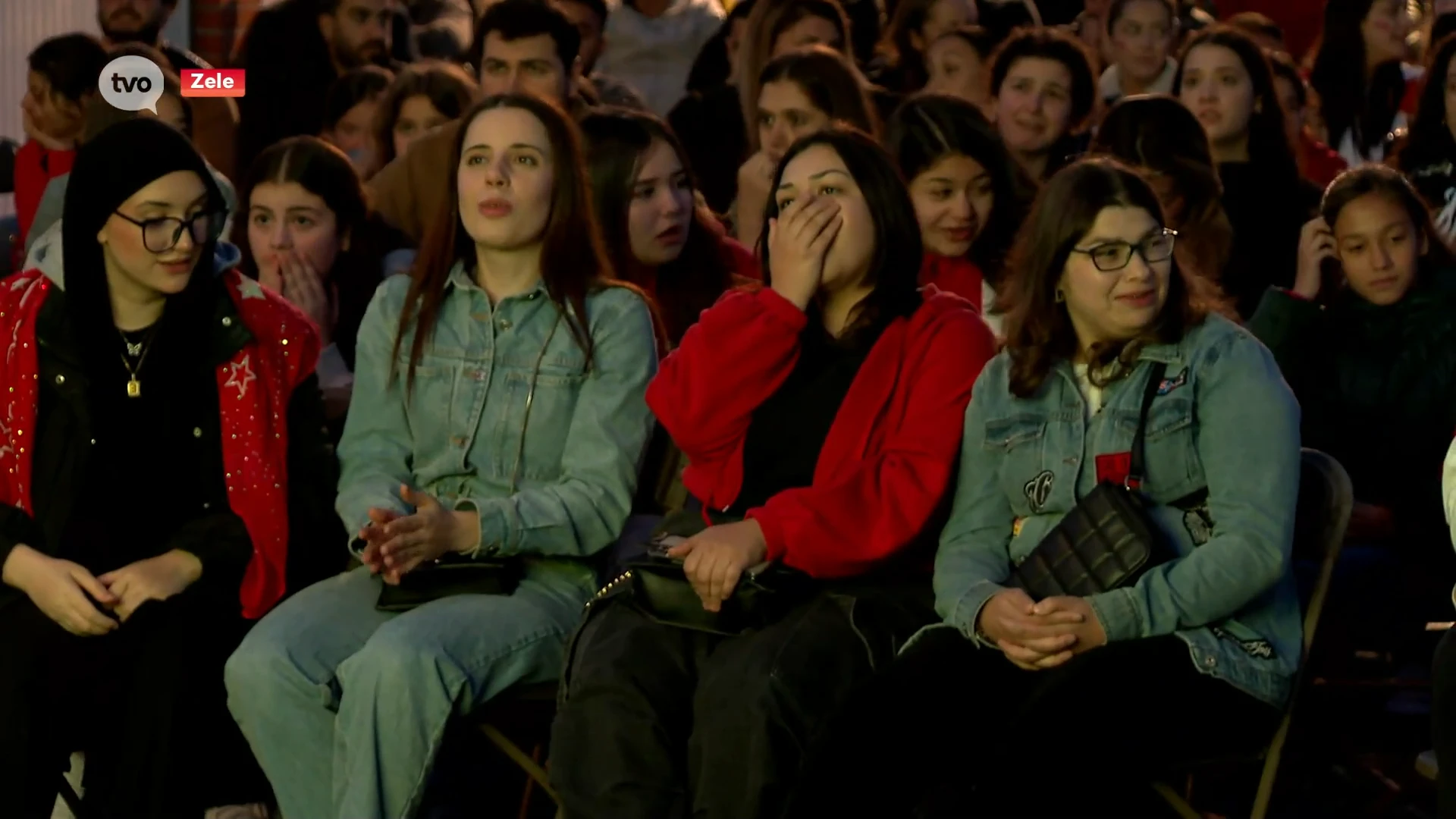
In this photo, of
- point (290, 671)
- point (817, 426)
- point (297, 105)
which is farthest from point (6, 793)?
point (297, 105)

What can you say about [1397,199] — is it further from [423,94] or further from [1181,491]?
[423,94]

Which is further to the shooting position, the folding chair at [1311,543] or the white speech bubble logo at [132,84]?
the white speech bubble logo at [132,84]

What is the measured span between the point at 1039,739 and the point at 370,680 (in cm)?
119

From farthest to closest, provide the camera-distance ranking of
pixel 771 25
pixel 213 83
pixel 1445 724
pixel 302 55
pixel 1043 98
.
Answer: pixel 302 55
pixel 213 83
pixel 771 25
pixel 1043 98
pixel 1445 724

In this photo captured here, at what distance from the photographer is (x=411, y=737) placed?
394cm

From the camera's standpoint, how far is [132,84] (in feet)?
21.1

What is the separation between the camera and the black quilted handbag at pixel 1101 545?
12.2 feet

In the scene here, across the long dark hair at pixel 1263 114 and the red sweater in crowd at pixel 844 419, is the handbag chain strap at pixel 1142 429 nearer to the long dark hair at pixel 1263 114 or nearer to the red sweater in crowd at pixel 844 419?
the red sweater in crowd at pixel 844 419

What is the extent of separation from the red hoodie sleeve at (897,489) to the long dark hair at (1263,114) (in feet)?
6.80

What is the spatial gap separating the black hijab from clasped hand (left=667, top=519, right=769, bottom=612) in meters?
1.16

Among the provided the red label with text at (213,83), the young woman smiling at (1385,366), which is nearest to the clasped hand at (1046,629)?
the young woman smiling at (1385,366)

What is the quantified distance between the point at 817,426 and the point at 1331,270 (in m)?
1.71

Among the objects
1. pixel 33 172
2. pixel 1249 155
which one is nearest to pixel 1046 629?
pixel 1249 155

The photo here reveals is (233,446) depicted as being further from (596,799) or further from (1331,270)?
(1331,270)
